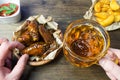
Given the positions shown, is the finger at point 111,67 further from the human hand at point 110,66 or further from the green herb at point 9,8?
the green herb at point 9,8

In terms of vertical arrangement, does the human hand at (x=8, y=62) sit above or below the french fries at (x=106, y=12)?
below

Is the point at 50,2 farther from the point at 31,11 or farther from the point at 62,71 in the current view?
the point at 62,71

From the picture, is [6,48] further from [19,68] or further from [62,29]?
[62,29]

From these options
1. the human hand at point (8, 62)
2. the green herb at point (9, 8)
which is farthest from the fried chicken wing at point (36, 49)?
the green herb at point (9, 8)

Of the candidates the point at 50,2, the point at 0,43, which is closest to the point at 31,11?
the point at 50,2

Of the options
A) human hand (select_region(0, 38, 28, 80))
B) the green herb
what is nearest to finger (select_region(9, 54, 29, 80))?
human hand (select_region(0, 38, 28, 80))
